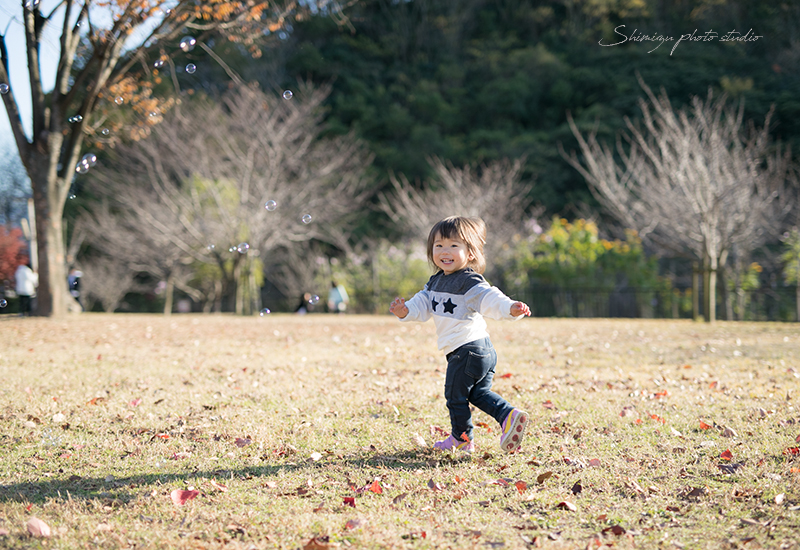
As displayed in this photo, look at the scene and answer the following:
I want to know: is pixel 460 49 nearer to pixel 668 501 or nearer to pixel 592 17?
pixel 592 17

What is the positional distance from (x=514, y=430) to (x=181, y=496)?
1.71m

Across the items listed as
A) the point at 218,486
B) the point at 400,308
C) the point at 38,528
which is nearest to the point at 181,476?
the point at 218,486

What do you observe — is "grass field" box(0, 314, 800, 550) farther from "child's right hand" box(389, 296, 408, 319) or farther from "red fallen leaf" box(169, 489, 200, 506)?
"child's right hand" box(389, 296, 408, 319)

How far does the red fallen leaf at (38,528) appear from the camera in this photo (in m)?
2.42

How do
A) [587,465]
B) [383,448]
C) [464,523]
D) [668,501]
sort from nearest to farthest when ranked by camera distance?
[464,523] → [668,501] → [587,465] → [383,448]

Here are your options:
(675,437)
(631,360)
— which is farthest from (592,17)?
(675,437)

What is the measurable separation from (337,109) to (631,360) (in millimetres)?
23962

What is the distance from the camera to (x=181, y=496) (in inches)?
111

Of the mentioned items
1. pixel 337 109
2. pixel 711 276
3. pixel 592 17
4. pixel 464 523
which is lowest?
pixel 464 523

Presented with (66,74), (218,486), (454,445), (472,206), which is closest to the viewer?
(218,486)

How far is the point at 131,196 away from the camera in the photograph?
2128 centimetres

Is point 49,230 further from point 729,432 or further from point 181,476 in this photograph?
point 729,432

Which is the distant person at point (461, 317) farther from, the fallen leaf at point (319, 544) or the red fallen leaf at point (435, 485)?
the fallen leaf at point (319, 544)

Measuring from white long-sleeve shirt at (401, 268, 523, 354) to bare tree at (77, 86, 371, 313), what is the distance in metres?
13.9
